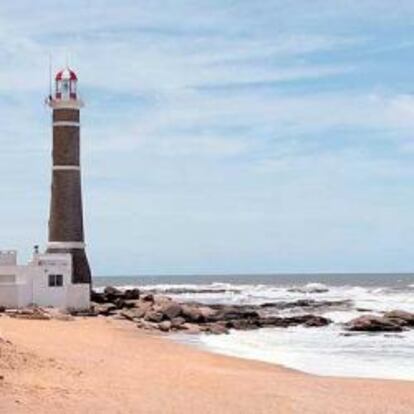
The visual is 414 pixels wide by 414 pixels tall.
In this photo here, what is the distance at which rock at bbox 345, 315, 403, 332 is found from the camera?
108 ft

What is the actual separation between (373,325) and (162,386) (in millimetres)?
19378

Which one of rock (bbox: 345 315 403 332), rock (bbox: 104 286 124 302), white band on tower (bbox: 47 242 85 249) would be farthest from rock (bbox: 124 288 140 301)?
rock (bbox: 345 315 403 332)

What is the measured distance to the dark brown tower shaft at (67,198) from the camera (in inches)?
1410

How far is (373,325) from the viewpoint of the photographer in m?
33.3

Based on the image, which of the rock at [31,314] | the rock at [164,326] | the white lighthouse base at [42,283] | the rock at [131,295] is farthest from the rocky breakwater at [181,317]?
the rock at [31,314]

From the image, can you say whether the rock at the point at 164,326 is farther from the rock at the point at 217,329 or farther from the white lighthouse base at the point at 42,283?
the white lighthouse base at the point at 42,283

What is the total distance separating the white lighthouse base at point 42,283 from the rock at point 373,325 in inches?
396

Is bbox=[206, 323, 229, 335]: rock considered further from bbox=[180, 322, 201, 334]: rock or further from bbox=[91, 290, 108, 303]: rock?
bbox=[91, 290, 108, 303]: rock

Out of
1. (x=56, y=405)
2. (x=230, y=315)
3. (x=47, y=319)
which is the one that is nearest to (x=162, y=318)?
(x=230, y=315)

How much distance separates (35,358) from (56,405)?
151 inches

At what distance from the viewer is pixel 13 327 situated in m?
24.4

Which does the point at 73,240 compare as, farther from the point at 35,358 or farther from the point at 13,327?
the point at 35,358

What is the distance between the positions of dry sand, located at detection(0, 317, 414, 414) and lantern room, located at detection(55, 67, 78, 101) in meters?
16.1

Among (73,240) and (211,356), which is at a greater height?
(73,240)
